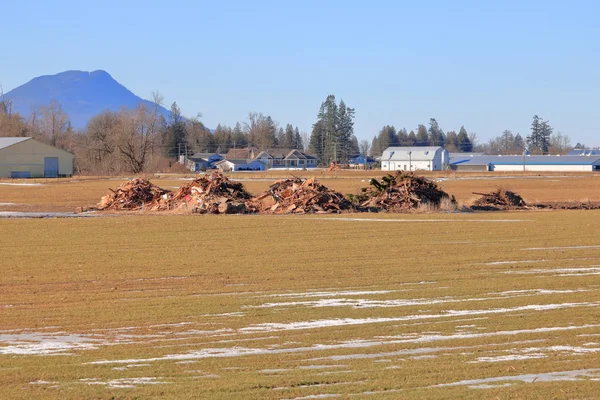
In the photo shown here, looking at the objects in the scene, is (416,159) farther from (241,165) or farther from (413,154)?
(241,165)

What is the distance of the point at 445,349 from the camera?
1102 cm

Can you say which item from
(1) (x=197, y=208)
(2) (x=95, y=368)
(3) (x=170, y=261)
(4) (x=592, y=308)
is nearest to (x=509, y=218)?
(1) (x=197, y=208)

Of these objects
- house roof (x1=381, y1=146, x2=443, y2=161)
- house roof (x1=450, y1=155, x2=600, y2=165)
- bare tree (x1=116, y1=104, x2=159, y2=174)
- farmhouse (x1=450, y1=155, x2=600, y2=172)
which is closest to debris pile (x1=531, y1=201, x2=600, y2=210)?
bare tree (x1=116, y1=104, x2=159, y2=174)

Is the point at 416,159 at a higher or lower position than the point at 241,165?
higher

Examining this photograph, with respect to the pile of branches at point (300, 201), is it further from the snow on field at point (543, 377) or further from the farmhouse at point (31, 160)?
the farmhouse at point (31, 160)

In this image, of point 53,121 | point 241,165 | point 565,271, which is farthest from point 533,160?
point 565,271

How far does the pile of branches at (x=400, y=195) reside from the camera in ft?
145

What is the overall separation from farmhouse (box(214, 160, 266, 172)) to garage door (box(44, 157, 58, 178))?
231ft

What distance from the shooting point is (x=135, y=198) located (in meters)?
46.8

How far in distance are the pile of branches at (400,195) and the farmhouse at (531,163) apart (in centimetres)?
11886

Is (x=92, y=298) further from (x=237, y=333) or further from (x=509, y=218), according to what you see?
(x=509, y=218)

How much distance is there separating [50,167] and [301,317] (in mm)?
111483

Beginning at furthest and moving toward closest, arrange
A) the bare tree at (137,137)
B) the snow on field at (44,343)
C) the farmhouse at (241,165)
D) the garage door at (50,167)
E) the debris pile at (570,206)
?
1. the farmhouse at (241,165)
2. the bare tree at (137,137)
3. the garage door at (50,167)
4. the debris pile at (570,206)
5. the snow on field at (44,343)

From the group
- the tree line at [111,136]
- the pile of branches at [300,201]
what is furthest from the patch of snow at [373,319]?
the tree line at [111,136]
